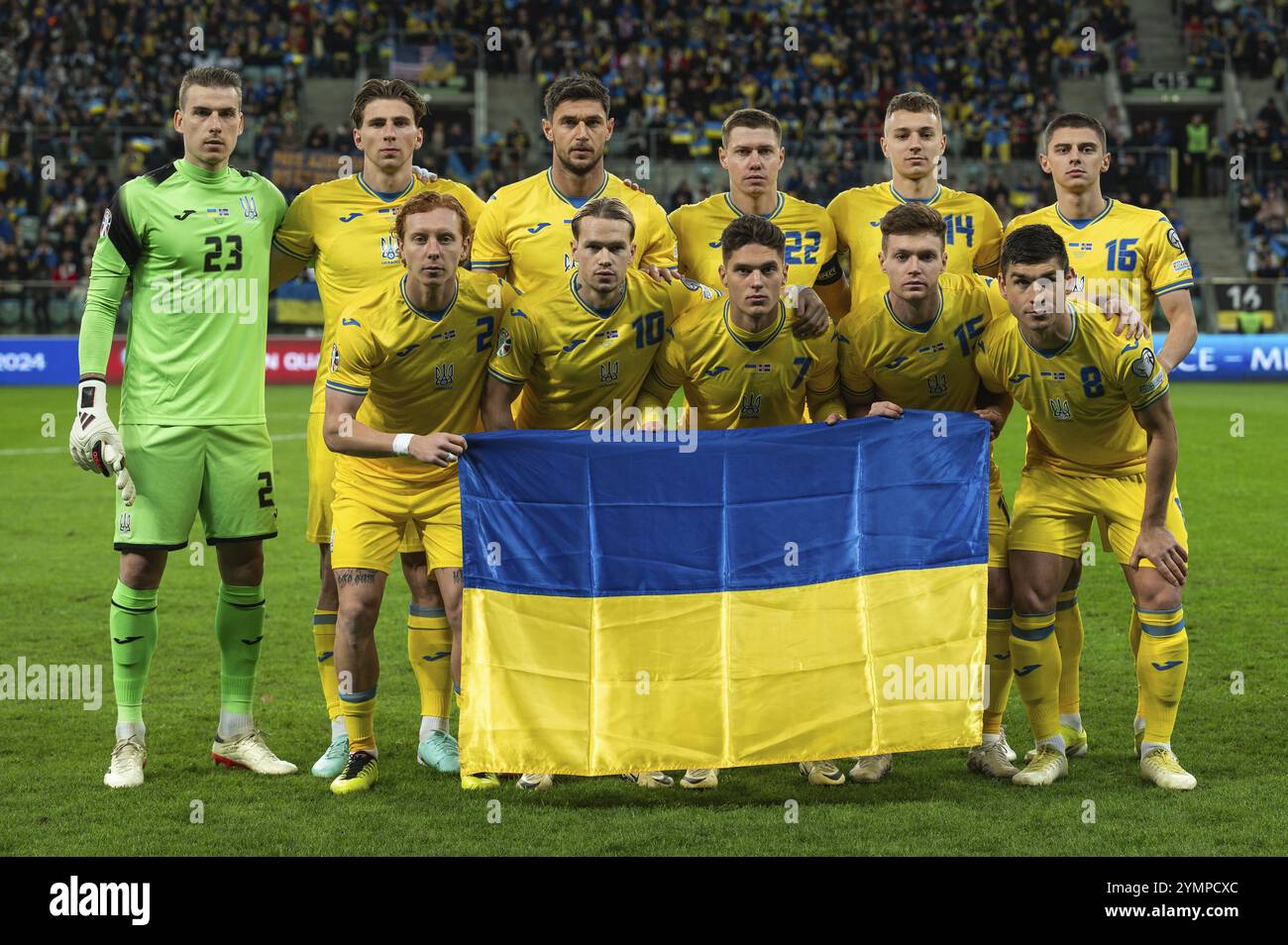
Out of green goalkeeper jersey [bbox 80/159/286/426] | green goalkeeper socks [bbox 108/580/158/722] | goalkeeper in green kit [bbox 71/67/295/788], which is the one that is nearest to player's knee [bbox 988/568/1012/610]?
goalkeeper in green kit [bbox 71/67/295/788]

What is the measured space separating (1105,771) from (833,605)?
1.30m

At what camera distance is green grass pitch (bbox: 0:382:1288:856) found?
192 inches

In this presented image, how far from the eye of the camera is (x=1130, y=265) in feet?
20.2

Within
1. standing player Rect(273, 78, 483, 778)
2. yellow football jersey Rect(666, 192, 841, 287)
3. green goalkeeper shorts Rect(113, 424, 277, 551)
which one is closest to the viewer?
green goalkeeper shorts Rect(113, 424, 277, 551)

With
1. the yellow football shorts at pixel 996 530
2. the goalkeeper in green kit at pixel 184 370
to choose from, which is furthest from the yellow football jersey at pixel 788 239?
the goalkeeper in green kit at pixel 184 370

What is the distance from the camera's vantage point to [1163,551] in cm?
553

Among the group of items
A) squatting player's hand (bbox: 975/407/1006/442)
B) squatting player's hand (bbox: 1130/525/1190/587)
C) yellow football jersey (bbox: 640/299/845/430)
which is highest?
yellow football jersey (bbox: 640/299/845/430)

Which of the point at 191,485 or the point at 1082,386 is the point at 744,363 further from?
the point at 191,485

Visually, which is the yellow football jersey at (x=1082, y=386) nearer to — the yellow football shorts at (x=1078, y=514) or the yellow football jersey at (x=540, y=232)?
the yellow football shorts at (x=1078, y=514)

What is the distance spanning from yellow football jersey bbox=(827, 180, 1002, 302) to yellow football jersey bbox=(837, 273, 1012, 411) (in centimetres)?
36

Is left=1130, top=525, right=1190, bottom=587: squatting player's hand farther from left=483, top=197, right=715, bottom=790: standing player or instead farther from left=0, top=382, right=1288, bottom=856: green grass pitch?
left=483, top=197, right=715, bottom=790: standing player

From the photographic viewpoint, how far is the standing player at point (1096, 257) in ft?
20.0

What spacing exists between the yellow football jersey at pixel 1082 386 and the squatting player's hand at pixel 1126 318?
0.15 feet
